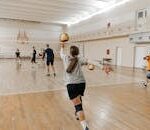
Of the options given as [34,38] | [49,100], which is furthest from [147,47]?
[34,38]

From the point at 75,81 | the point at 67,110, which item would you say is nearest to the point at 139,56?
the point at 67,110

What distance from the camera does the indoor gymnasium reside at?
12.9 ft

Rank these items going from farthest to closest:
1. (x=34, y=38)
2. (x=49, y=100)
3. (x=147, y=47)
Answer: (x=34, y=38), (x=147, y=47), (x=49, y=100)

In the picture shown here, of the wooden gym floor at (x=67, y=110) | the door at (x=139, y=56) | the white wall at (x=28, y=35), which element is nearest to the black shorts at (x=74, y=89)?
the wooden gym floor at (x=67, y=110)

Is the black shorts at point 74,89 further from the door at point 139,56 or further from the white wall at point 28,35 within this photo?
the white wall at point 28,35

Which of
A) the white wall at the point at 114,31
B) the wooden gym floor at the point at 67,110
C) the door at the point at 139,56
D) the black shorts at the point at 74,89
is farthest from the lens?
the white wall at the point at 114,31

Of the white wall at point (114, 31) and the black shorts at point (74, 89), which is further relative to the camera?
the white wall at point (114, 31)

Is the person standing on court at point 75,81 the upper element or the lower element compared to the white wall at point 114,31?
lower

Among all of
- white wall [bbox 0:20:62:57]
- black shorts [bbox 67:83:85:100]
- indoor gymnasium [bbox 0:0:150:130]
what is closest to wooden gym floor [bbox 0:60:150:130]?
indoor gymnasium [bbox 0:0:150:130]

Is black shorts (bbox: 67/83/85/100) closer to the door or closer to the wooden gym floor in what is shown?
the wooden gym floor

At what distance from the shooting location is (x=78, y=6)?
22516 millimetres

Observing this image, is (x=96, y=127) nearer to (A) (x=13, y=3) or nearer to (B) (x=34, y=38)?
(A) (x=13, y=3)

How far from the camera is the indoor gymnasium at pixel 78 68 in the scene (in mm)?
3945

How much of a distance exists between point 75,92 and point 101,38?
20.9 meters
